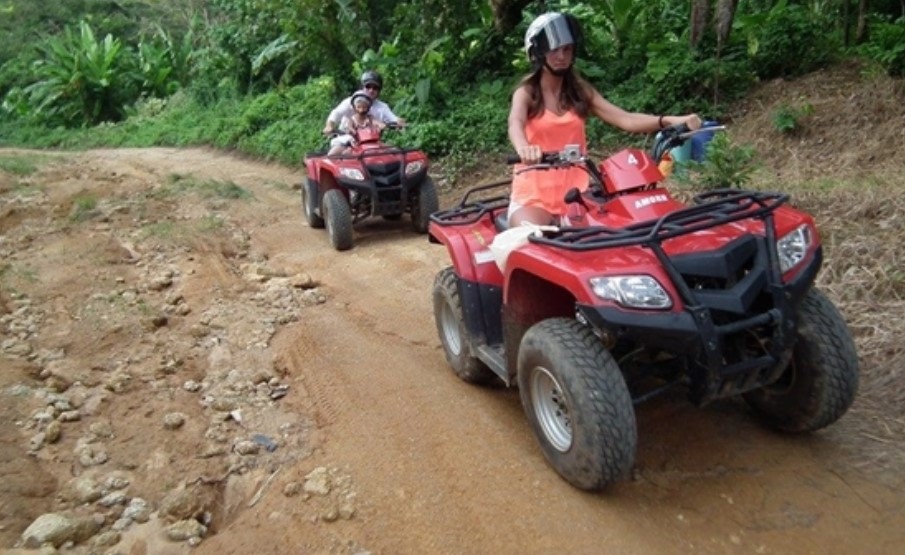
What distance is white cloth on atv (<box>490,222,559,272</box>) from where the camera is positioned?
3.45m

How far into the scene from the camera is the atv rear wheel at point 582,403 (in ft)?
9.83

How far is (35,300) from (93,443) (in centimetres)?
286

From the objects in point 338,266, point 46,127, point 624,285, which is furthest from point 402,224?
point 46,127

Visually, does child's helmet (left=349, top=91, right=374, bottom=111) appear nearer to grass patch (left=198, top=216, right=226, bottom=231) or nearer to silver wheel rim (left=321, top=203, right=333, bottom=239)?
silver wheel rim (left=321, top=203, right=333, bottom=239)

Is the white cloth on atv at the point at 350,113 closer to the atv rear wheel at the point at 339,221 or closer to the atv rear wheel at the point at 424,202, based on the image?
the atv rear wheel at the point at 424,202

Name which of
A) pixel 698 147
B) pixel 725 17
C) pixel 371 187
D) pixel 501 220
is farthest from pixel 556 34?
pixel 725 17

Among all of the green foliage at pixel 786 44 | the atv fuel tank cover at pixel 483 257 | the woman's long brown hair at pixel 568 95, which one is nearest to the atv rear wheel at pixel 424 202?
the woman's long brown hair at pixel 568 95

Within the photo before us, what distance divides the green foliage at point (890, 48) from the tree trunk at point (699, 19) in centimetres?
206

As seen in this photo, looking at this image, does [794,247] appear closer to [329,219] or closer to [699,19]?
[329,219]

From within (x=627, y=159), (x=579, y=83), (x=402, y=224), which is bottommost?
(x=402, y=224)

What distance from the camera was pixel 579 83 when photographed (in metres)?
4.32

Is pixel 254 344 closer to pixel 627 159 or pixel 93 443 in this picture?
pixel 93 443

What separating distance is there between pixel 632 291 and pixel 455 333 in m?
1.78

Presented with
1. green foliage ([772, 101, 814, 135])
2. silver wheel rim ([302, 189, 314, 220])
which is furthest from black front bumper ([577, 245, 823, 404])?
silver wheel rim ([302, 189, 314, 220])
